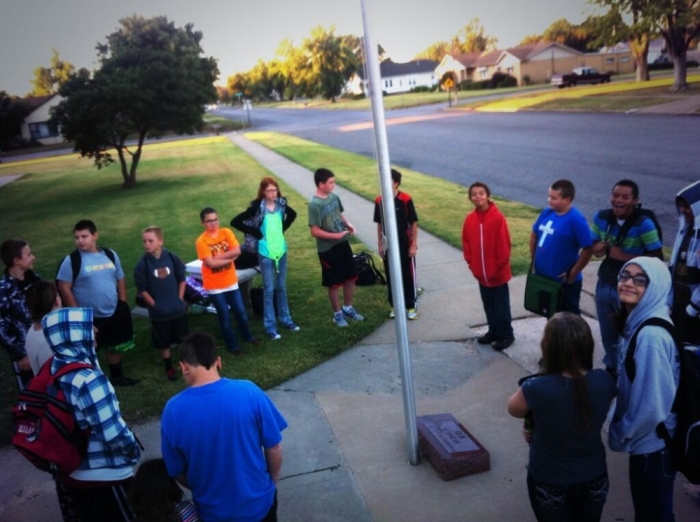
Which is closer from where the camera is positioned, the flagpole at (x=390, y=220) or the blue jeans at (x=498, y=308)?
the flagpole at (x=390, y=220)

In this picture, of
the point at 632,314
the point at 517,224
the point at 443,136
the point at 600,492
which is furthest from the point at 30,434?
the point at 443,136

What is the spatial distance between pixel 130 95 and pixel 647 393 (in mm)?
21369

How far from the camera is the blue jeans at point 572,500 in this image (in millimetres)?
2568

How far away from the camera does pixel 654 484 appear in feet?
8.89

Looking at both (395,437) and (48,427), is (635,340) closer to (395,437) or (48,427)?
(395,437)

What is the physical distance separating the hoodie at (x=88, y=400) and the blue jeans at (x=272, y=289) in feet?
11.4

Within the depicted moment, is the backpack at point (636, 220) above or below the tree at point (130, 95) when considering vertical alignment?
below

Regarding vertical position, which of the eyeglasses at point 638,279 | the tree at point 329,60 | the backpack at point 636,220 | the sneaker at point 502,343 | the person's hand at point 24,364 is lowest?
the sneaker at point 502,343

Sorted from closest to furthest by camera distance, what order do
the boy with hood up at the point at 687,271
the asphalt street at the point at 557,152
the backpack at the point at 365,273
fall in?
the boy with hood up at the point at 687,271
the backpack at the point at 365,273
the asphalt street at the point at 557,152

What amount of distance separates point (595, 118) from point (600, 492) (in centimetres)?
2796

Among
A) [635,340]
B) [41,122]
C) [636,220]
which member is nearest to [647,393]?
[635,340]

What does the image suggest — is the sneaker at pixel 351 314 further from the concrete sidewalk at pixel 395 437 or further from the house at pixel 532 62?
the house at pixel 532 62

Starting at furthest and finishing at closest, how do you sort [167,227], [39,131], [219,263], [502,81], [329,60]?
[502,81], [39,131], [167,227], [219,263], [329,60]

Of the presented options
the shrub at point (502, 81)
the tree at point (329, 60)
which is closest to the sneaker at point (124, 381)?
A: the tree at point (329, 60)
